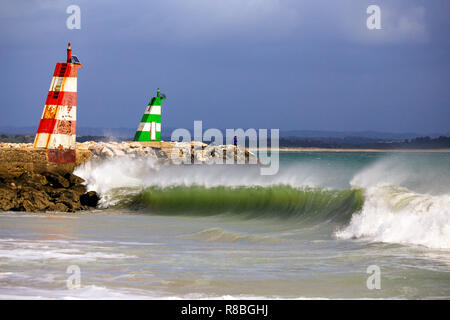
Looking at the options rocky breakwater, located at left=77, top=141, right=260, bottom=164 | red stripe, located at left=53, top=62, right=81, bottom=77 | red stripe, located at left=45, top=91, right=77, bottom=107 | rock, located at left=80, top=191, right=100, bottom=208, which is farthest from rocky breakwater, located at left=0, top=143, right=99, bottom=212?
rocky breakwater, located at left=77, top=141, right=260, bottom=164

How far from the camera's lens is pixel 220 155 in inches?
1316

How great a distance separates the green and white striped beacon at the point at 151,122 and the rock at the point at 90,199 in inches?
587

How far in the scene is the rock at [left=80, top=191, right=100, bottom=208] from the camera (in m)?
18.7

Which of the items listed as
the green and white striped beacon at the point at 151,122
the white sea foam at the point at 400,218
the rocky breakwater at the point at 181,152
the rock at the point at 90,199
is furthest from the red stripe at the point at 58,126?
the green and white striped beacon at the point at 151,122

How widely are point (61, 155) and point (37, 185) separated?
8.46 ft

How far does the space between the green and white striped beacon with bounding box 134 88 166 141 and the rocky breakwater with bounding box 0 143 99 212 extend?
12.3m

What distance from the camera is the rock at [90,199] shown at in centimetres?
1869

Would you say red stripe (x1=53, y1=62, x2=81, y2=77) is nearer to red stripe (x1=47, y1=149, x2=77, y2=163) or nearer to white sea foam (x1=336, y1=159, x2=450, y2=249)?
red stripe (x1=47, y1=149, x2=77, y2=163)

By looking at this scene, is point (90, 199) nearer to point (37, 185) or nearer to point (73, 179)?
point (37, 185)

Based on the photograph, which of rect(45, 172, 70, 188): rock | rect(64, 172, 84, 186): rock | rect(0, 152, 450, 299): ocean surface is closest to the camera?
rect(0, 152, 450, 299): ocean surface

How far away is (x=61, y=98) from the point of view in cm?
2014

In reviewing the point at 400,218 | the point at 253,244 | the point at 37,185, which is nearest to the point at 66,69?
the point at 37,185

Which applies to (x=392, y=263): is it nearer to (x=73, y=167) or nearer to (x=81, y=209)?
(x=81, y=209)

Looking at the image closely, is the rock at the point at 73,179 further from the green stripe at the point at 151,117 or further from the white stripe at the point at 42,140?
the green stripe at the point at 151,117
